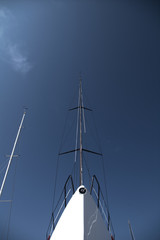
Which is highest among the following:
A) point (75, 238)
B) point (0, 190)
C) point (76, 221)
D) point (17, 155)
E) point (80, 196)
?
point (17, 155)

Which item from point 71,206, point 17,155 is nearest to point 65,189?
point 71,206

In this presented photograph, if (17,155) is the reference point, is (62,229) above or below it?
below

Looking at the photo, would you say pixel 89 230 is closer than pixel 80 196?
Yes

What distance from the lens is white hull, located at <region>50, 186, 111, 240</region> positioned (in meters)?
3.23

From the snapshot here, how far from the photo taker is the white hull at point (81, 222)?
3230 mm

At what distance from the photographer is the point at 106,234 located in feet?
11.8

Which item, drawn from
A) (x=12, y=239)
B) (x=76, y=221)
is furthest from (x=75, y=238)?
(x=12, y=239)

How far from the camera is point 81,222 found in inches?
129

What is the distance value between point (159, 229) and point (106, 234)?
29355cm

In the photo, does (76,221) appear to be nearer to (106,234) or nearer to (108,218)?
(106,234)

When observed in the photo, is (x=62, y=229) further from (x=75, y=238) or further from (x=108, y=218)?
(x=108, y=218)

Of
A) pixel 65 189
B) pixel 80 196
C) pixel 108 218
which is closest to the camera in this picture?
pixel 80 196

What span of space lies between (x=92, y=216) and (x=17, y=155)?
9.93 m

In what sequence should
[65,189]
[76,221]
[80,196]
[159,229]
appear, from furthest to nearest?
[159,229], [65,189], [80,196], [76,221]
